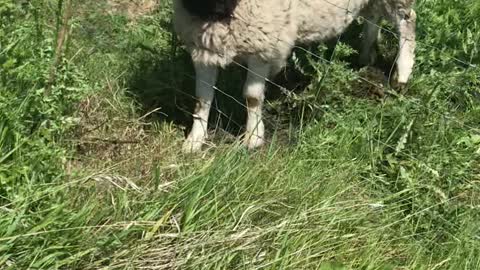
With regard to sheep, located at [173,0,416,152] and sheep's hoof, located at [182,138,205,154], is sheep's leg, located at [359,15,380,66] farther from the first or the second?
sheep's hoof, located at [182,138,205,154]

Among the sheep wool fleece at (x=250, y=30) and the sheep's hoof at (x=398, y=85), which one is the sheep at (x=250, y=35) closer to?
the sheep wool fleece at (x=250, y=30)

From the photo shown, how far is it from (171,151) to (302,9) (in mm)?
1098

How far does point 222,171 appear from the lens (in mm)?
3139

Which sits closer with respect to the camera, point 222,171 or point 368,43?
point 222,171

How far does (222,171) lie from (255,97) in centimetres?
100

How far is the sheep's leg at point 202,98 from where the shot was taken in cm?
398

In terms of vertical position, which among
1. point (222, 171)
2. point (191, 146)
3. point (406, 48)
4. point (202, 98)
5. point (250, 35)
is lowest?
point (191, 146)

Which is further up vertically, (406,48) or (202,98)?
(406,48)

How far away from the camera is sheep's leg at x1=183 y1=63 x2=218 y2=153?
13.1ft

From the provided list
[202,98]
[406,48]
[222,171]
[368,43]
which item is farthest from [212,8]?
[368,43]

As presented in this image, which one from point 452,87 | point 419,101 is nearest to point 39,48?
point 419,101

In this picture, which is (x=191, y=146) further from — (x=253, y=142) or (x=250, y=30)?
(x=250, y=30)

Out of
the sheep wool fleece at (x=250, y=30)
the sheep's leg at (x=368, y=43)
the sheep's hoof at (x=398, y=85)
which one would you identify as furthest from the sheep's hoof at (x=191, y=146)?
the sheep's leg at (x=368, y=43)

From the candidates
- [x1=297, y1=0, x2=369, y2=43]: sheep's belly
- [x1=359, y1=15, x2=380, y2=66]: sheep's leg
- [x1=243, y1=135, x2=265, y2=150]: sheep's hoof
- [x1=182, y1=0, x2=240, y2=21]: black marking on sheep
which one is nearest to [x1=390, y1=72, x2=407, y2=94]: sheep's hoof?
[x1=359, y1=15, x2=380, y2=66]: sheep's leg
